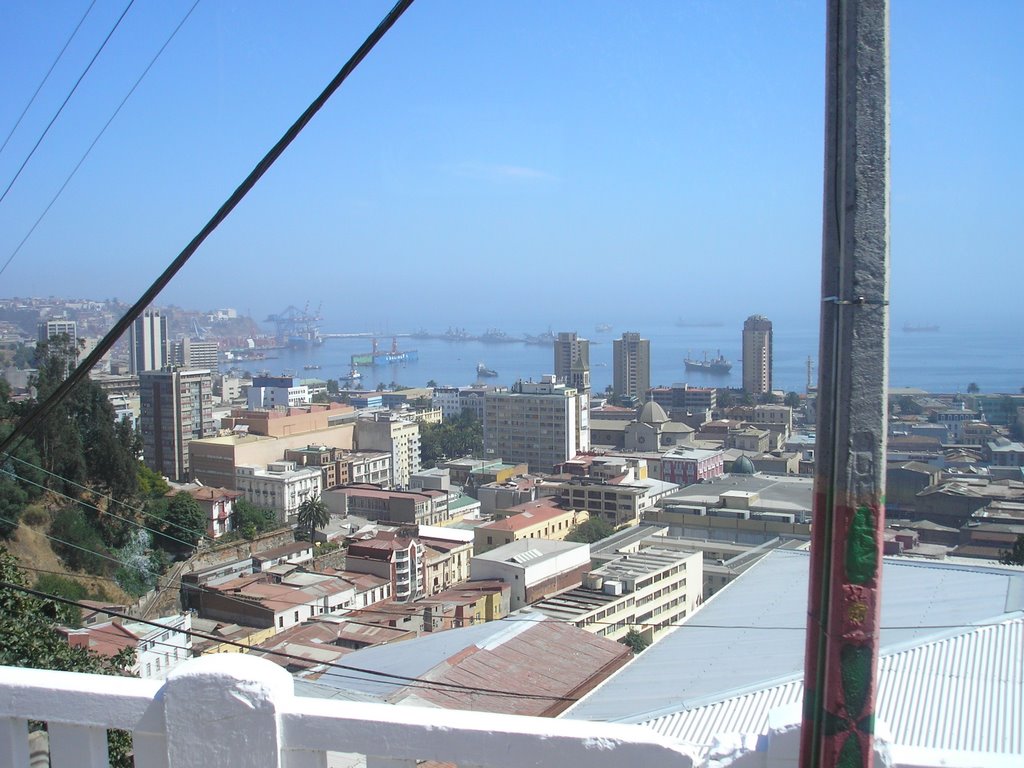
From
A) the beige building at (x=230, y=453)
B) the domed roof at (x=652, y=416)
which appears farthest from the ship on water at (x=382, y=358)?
the beige building at (x=230, y=453)

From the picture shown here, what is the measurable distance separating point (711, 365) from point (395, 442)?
1989 centimetres

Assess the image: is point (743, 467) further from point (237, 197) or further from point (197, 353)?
point (197, 353)

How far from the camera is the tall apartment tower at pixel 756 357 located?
1009 inches

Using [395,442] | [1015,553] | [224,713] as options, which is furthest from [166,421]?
[224,713]

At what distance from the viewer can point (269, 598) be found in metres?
6.29

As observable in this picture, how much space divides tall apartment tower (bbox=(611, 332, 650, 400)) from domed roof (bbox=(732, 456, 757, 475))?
1430 cm

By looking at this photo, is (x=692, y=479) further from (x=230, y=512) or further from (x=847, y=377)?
(x=847, y=377)

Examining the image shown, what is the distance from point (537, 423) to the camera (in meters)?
18.4

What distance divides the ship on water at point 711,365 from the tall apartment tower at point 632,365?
5.30 meters

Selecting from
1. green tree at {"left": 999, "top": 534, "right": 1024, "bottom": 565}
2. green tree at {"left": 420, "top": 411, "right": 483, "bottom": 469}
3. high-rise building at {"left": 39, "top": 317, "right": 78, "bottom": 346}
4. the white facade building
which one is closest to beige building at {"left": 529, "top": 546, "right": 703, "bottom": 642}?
green tree at {"left": 999, "top": 534, "right": 1024, "bottom": 565}

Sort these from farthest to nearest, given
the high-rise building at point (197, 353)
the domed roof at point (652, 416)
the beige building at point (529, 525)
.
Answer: the high-rise building at point (197, 353) → the domed roof at point (652, 416) → the beige building at point (529, 525)

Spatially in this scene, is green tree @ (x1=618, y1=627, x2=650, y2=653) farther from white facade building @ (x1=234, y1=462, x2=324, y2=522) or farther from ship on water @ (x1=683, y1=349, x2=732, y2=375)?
ship on water @ (x1=683, y1=349, x2=732, y2=375)

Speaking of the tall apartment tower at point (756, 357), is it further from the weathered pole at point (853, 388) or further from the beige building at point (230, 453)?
the weathered pole at point (853, 388)

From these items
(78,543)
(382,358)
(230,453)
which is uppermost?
(382,358)
